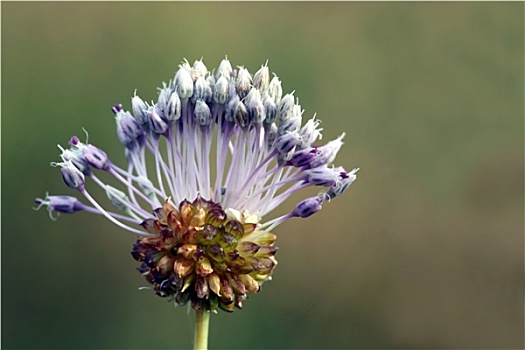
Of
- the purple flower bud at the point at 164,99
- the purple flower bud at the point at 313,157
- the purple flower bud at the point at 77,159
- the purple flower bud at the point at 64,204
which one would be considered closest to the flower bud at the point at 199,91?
the purple flower bud at the point at 164,99

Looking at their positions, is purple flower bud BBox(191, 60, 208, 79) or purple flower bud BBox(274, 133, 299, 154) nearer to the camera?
purple flower bud BBox(274, 133, 299, 154)

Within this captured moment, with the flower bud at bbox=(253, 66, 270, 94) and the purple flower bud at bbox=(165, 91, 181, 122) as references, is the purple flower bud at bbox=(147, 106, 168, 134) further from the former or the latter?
the flower bud at bbox=(253, 66, 270, 94)

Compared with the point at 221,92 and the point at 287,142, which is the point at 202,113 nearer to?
the point at 221,92

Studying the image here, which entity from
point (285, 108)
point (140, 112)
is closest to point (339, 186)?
point (285, 108)

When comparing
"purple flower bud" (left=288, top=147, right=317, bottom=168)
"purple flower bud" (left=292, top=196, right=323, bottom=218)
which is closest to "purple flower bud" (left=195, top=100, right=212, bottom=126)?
"purple flower bud" (left=288, top=147, right=317, bottom=168)

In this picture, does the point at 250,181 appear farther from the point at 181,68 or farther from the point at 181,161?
the point at 181,68

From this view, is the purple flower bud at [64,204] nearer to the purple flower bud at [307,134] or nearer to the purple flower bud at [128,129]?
the purple flower bud at [128,129]
